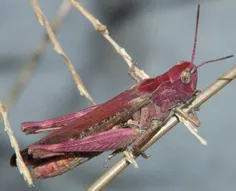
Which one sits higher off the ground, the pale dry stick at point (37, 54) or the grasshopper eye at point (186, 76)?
the pale dry stick at point (37, 54)

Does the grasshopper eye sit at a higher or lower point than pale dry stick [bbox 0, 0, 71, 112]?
lower

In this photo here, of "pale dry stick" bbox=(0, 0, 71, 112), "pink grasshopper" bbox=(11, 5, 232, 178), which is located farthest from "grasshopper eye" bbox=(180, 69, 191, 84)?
"pale dry stick" bbox=(0, 0, 71, 112)

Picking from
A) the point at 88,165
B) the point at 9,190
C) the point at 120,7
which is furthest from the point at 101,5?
the point at 9,190

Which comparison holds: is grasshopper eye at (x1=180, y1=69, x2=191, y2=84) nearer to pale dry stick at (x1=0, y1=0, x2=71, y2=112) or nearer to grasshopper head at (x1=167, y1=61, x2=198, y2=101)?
grasshopper head at (x1=167, y1=61, x2=198, y2=101)

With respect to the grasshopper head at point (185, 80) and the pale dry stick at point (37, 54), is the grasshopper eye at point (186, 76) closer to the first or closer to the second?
the grasshopper head at point (185, 80)

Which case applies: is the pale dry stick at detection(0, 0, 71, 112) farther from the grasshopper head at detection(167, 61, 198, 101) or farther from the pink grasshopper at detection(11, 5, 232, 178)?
the grasshopper head at detection(167, 61, 198, 101)

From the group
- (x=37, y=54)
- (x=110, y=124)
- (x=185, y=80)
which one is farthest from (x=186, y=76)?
(x=37, y=54)

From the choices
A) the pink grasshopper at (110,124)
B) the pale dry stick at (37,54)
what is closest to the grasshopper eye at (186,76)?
the pink grasshopper at (110,124)

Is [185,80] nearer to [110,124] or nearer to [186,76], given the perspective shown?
[186,76]

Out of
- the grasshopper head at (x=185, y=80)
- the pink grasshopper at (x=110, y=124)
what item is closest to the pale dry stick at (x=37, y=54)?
the pink grasshopper at (x=110, y=124)
